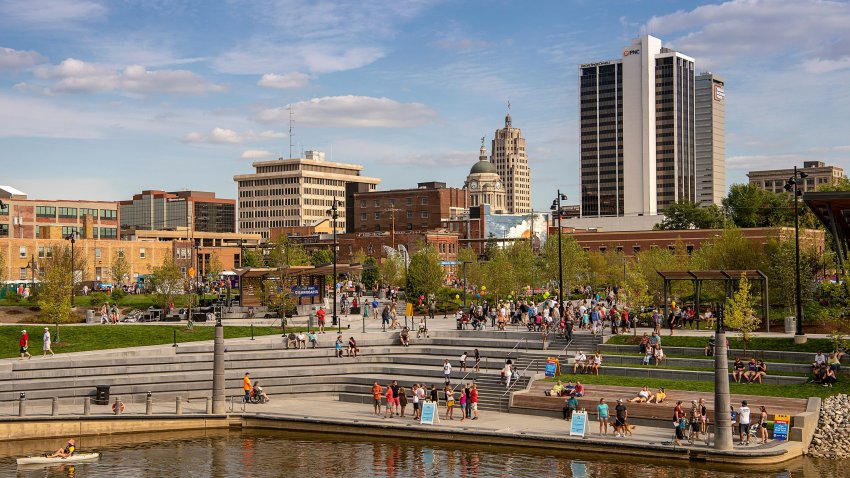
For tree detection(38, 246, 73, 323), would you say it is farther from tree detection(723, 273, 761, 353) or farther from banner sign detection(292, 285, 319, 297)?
tree detection(723, 273, 761, 353)

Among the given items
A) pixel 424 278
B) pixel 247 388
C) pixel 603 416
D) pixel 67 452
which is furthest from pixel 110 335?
pixel 424 278

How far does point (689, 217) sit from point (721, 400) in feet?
403

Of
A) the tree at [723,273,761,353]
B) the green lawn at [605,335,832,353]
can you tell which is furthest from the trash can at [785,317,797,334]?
the tree at [723,273,761,353]

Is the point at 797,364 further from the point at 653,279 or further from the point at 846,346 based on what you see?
the point at 653,279

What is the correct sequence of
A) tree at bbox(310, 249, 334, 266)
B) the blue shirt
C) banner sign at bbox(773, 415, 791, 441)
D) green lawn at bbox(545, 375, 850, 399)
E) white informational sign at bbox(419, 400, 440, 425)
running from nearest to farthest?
banner sign at bbox(773, 415, 791, 441) → the blue shirt → green lawn at bbox(545, 375, 850, 399) → white informational sign at bbox(419, 400, 440, 425) → tree at bbox(310, 249, 334, 266)

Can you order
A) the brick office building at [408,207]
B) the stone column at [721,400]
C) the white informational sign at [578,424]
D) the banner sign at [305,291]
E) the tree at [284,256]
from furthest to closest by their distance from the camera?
the brick office building at [408,207]
the tree at [284,256]
the banner sign at [305,291]
the white informational sign at [578,424]
the stone column at [721,400]

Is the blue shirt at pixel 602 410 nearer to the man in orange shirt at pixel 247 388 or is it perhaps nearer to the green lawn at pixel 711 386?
the green lawn at pixel 711 386

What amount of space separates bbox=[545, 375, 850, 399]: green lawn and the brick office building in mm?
115793

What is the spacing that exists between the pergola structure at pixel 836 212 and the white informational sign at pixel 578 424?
748 inches

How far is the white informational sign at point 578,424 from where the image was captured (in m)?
34.1

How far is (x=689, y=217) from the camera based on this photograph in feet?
490

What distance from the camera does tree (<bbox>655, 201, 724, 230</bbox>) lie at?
5832 inches

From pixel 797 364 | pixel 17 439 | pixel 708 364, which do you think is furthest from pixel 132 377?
pixel 797 364

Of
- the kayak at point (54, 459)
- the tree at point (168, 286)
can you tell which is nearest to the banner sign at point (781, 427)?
the kayak at point (54, 459)
